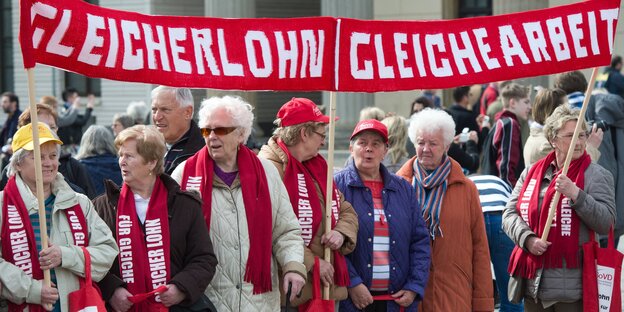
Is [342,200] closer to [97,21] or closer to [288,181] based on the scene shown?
[288,181]

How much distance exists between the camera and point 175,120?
23.0 feet

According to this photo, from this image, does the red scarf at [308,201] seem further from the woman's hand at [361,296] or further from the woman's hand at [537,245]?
the woman's hand at [537,245]

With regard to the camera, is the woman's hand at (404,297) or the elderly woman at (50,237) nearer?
the elderly woman at (50,237)

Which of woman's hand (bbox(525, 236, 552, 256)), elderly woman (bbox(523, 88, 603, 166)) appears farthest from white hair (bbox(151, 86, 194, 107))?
elderly woman (bbox(523, 88, 603, 166))

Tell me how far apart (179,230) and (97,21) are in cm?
103

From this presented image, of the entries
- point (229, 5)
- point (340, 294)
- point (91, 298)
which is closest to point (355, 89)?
point (340, 294)

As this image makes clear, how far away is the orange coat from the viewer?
6.62m

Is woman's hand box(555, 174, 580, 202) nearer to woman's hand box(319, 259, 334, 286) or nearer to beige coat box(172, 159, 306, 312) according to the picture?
woman's hand box(319, 259, 334, 286)

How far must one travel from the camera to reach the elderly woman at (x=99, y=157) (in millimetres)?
8562

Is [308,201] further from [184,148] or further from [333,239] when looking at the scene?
[184,148]

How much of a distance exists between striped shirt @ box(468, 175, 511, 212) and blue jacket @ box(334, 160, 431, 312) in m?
1.27

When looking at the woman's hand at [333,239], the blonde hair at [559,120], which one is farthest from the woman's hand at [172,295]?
the blonde hair at [559,120]

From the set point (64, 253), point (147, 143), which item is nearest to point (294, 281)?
point (147, 143)

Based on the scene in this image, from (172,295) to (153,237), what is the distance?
10.9 inches
